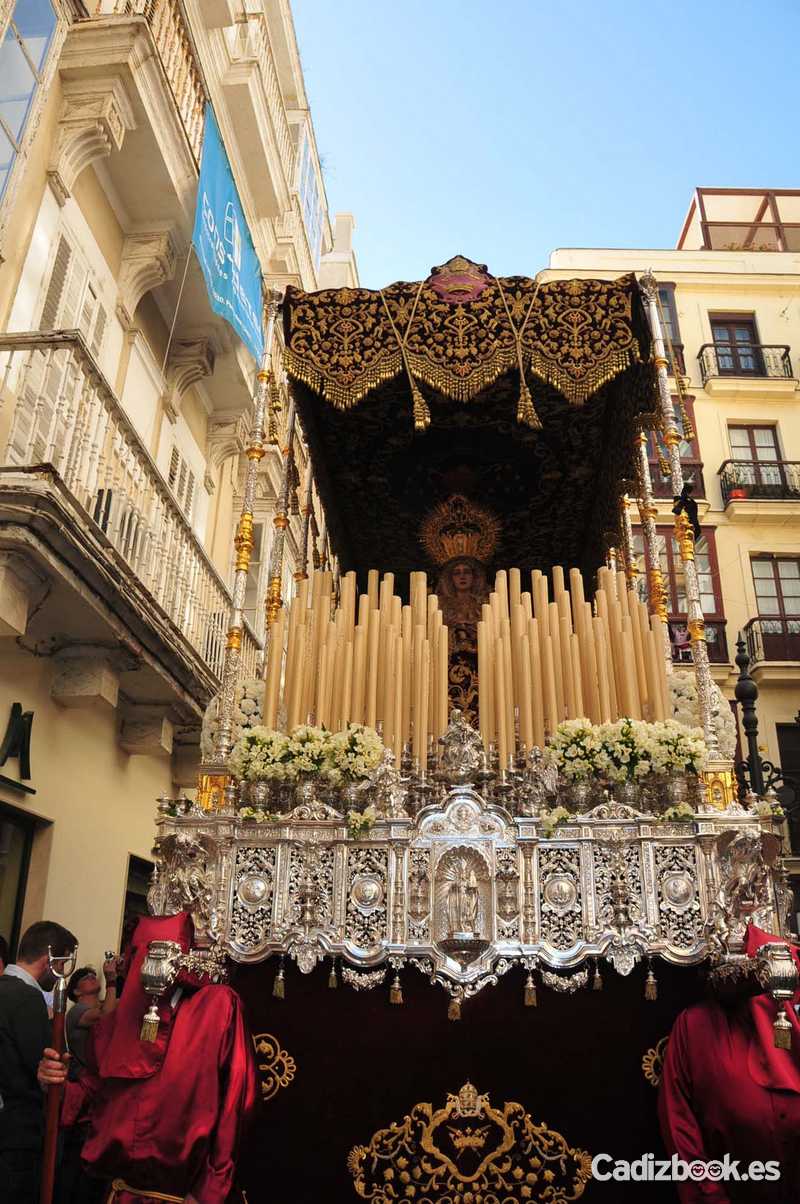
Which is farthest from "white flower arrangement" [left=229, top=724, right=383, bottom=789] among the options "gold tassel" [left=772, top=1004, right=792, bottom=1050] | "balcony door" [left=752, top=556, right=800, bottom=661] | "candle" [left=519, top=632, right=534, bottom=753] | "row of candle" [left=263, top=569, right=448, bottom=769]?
"balcony door" [left=752, top=556, right=800, bottom=661]

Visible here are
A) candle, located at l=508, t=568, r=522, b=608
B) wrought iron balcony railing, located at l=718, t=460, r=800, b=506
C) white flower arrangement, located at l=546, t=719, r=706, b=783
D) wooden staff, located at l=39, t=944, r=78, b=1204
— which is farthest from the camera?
wrought iron balcony railing, located at l=718, t=460, r=800, b=506

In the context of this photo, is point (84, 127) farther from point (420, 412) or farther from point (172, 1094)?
point (172, 1094)

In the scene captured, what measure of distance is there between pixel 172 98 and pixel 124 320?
206 centimetres

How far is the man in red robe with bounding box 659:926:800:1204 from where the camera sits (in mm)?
3408

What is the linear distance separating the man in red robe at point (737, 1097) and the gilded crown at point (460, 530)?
15.7 ft

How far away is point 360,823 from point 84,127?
21.1 ft

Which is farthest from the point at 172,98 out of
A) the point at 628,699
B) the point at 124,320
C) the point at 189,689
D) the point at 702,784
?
the point at 702,784

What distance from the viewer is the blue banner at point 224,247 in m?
8.90

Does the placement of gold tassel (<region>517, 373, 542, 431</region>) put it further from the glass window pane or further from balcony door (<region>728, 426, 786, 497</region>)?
balcony door (<region>728, 426, 786, 497</region>)

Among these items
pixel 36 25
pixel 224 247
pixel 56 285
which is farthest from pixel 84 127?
pixel 224 247

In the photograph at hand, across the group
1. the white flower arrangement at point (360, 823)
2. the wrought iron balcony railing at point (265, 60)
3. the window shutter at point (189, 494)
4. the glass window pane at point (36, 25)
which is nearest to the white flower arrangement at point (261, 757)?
the white flower arrangement at point (360, 823)

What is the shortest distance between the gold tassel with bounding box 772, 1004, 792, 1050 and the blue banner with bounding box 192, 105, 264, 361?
277 inches

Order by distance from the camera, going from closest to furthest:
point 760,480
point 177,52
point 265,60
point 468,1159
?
point 468,1159
point 177,52
point 265,60
point 760,480

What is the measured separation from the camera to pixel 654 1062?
401 cm
